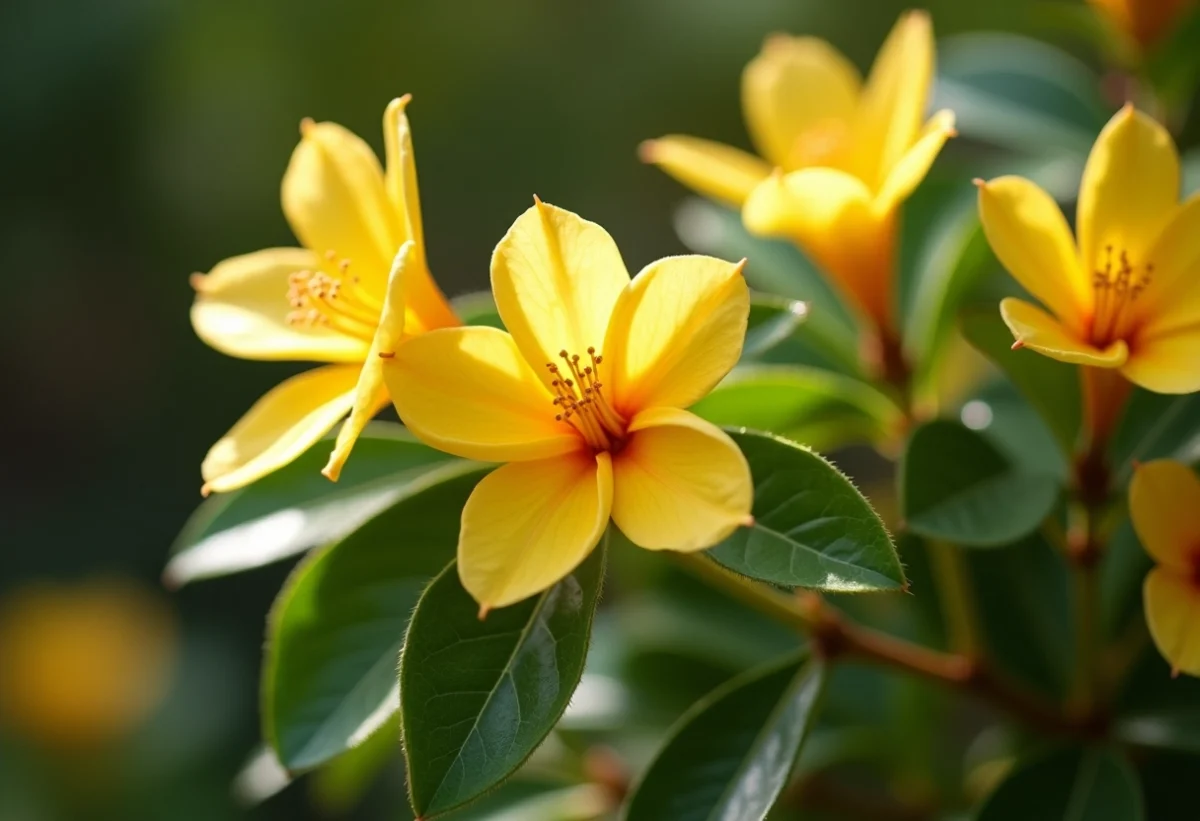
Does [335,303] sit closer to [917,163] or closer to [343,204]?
[343,204]

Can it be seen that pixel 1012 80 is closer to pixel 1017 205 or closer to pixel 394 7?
pixel 1017 205

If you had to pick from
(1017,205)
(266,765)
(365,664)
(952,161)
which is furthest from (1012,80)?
(266,765)

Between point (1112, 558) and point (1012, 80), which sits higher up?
point (1012, 80)

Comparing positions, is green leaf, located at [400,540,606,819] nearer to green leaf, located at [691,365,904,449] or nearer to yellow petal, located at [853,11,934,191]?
green leaf, located at [691,365,904,449]

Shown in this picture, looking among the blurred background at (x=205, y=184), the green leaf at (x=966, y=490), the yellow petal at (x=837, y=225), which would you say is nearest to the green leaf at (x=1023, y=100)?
the yellow petal at (x=837, y=225)

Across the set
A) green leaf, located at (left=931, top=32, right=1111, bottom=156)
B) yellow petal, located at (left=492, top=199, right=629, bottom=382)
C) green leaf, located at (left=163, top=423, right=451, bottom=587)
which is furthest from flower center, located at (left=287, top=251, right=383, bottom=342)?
green leaf, located at (left=931, top=32, right=1111, bottom=156)

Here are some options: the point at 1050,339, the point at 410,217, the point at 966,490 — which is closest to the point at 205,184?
the point at 410,217

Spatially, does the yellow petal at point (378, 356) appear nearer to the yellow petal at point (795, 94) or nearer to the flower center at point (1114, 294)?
the flower center at point (1114, 294)

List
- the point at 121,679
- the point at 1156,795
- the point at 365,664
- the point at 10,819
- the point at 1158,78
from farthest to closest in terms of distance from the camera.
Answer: the point at 121,679 → the point at 10,819 → the point at 1158,78 → the point at 1156,795 → the point at 365,664
